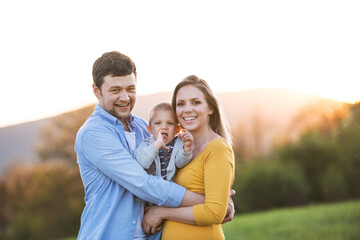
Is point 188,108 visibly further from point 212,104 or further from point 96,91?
point 96,91

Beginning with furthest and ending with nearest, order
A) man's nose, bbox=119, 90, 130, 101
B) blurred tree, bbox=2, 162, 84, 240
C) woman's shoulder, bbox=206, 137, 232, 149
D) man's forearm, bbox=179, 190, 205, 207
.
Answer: blurred tree, bbox=2, 162, 84, 240, man's nose, bbox=119, 90, 130, 101, woman's shoulder, bbox=206, 137, 232, 149, man's forearm, bbox=179, 190, 205, 207

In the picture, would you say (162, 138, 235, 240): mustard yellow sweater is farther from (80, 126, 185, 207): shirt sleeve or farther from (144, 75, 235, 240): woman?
(80, 126, 185, 207): shirt sleeve

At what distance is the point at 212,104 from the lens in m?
3.83

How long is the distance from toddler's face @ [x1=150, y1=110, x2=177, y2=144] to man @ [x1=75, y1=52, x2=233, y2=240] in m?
0.23

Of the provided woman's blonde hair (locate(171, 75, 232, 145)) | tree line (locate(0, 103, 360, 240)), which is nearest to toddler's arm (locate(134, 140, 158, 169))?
woman's blonde hair (locate(171, 75, 232, 145))

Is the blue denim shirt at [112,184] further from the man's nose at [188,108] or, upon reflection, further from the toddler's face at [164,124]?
the man's nose at [188,108]

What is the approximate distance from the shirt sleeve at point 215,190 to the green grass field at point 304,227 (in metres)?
8.51

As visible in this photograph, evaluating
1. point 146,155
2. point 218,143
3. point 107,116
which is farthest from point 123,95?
point 218,143

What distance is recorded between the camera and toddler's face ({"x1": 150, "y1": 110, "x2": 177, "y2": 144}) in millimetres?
3729

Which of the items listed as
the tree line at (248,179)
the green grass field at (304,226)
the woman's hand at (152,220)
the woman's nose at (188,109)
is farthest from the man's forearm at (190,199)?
the tree line at (248,179)

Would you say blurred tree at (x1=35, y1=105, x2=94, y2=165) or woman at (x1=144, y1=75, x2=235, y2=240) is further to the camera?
blurred tree at (x1=35, y1=105, x2=94, y2=165)

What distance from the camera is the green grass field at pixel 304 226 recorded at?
40.9ft

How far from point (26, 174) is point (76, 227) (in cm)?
469

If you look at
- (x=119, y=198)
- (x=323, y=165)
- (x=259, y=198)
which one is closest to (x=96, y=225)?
(x=119, y=198)
